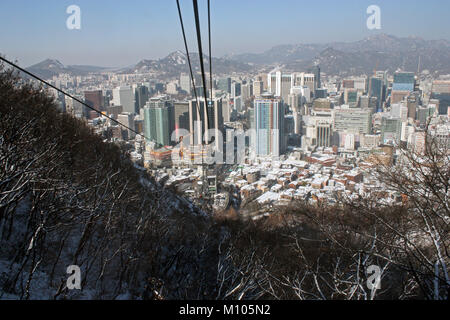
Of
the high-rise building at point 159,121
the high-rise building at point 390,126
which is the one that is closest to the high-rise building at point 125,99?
the high-rise building at point 159,121

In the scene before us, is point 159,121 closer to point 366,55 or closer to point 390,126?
point 390,126

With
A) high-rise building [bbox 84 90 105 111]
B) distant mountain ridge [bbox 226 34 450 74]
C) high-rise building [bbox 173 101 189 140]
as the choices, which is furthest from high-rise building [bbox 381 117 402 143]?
distant mountain ridge [bbox 226 34 450 74]

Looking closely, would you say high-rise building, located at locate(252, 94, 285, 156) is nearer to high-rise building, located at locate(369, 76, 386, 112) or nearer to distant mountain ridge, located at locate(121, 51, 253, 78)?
distant mountain ridge, located at locate(121, 51, 253, 78)

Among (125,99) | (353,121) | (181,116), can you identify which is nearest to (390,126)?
(353,121)

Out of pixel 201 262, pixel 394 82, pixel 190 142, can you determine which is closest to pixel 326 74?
pixel 394 82

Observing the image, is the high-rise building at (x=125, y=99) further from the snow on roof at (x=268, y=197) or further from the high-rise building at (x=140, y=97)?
the snow on roof at (x=268, y=197)
